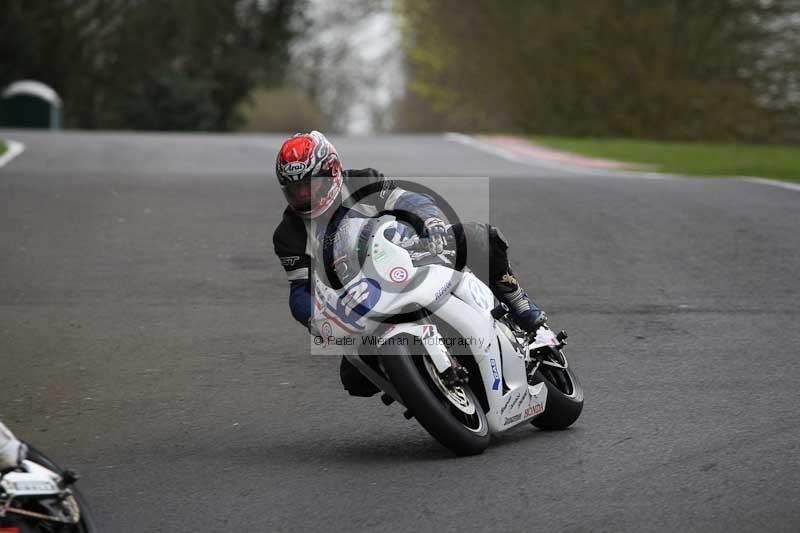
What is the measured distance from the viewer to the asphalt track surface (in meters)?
5.48

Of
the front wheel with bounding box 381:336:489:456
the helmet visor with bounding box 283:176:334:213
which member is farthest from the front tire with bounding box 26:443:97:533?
the helmet visor with bounding box 283:176:334:213

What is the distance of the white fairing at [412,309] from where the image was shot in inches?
232

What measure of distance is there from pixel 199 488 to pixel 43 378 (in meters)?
2.47

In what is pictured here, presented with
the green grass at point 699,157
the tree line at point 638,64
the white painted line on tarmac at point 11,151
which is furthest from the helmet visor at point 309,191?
the tree line at point 638,64

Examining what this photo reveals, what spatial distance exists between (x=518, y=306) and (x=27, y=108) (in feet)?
120

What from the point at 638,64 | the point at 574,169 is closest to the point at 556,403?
the point at 574,169

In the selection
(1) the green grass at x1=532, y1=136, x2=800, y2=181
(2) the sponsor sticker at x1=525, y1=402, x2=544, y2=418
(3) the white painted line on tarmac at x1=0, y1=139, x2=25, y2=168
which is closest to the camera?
(2) the sponsor sticker at x1=525, y1=402, x2=544, y2=418

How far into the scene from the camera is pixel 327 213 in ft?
20.1

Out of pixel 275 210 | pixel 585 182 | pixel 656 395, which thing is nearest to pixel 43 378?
pixel 656 395

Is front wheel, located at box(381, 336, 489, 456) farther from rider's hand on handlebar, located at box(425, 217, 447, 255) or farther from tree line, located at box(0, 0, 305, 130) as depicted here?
tree line, located at box(0, 0, 305, 130)

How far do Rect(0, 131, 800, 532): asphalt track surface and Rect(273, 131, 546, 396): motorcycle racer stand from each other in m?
0.84

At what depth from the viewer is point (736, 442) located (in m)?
6.21

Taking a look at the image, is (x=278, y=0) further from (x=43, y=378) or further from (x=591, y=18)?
(x=43, y=378)

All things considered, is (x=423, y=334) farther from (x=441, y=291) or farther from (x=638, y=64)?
(x=638, y=64)
